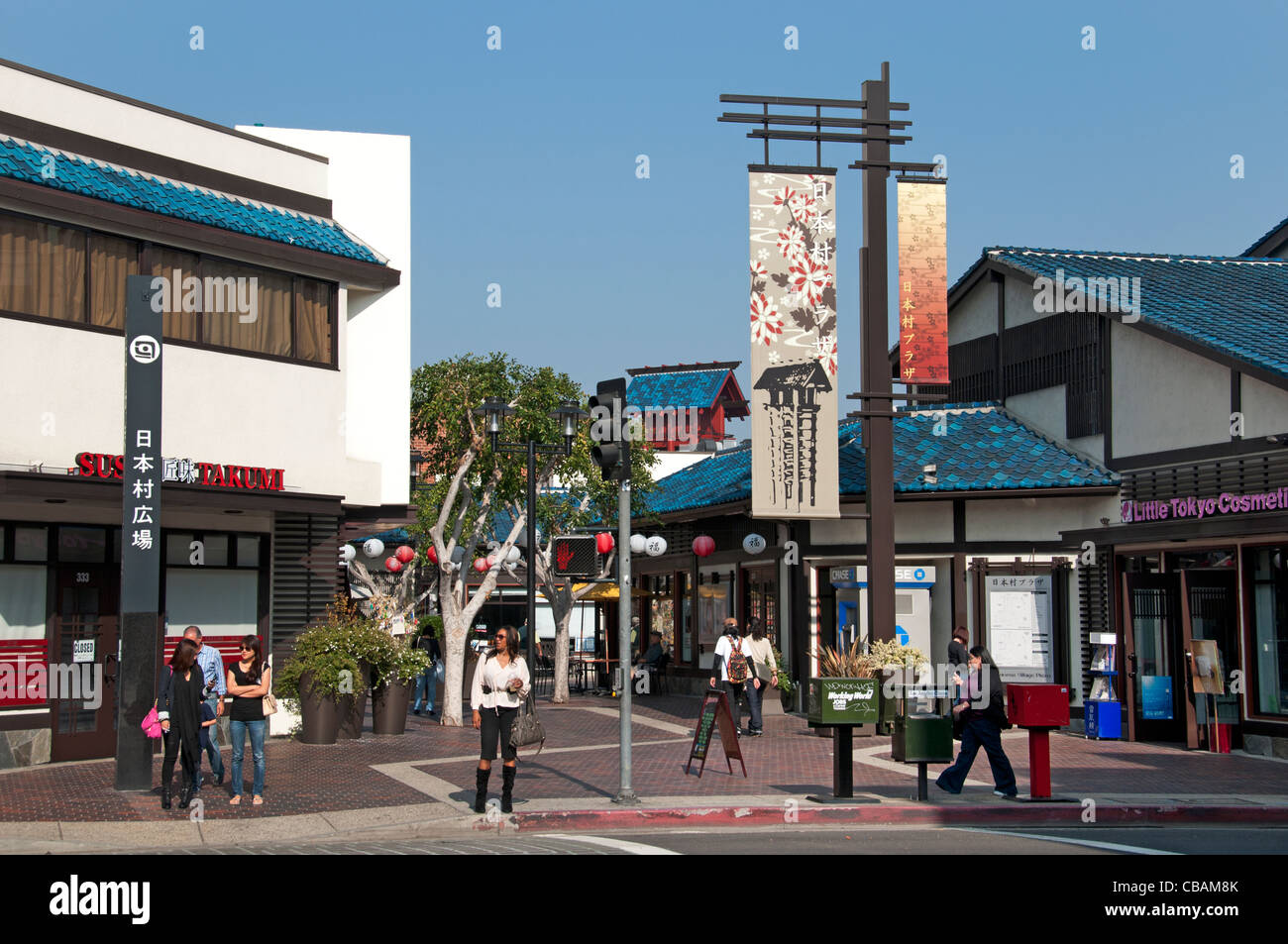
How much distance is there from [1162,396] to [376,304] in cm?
1248

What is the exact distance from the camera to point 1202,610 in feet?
66.4

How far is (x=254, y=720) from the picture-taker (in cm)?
1426

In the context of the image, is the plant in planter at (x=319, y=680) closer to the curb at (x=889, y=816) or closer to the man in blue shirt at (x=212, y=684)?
the man in blue shirt at (x=212, y=684)

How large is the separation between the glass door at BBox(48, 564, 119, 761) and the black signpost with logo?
7.98 ft

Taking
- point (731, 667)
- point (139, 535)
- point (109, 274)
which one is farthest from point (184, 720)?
point (731, 667)

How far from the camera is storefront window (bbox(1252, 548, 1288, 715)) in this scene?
1895 cm

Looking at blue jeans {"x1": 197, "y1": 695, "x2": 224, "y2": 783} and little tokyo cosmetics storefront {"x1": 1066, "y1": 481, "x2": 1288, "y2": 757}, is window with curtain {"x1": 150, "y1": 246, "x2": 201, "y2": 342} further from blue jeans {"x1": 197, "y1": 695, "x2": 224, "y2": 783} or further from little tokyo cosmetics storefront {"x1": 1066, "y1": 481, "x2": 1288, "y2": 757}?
little tokyo cosmetics storefront {"x1": 1066, "y1": 481, "x2": 1288, "y2": 757}

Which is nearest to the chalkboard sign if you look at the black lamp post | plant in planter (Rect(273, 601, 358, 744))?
the black lamp post

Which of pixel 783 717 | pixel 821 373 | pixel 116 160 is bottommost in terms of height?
pixel 783 717

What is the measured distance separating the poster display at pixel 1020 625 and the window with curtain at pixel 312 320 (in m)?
11.8

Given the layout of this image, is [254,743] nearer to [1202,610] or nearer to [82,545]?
[82,545]

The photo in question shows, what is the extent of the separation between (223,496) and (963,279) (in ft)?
52.5
